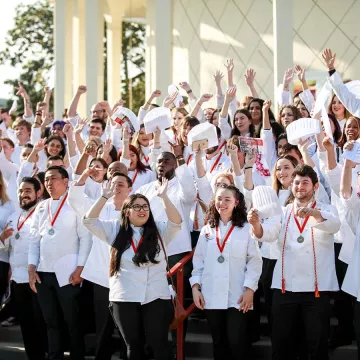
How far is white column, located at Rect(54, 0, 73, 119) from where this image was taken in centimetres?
2234

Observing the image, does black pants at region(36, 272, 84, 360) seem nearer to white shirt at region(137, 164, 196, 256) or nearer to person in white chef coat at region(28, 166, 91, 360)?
person in white chef coat at region(28, 166, 91, 360)

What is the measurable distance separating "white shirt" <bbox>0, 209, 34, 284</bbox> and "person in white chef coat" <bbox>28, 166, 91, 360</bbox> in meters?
0.41

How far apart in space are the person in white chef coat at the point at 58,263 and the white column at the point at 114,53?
1761 cm

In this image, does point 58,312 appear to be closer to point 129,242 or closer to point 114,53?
point 129,242

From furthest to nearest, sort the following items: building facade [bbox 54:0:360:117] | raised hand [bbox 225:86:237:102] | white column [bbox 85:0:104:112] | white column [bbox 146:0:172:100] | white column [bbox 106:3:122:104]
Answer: white column [bbox 106:3:122:104]
white column [bbox 85:0:104:112]
white column [bbox 146:0:172:100]
building facade [bbox 54:0:360:117]
raised hand [bbox 225:86:237:102]

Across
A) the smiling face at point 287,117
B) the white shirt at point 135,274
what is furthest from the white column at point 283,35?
the white shirt at point 135,274

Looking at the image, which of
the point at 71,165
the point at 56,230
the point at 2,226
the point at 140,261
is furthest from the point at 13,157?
the point at 140,261

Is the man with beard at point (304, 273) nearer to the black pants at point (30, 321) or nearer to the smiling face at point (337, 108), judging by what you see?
the smiling face at point (337, 108)

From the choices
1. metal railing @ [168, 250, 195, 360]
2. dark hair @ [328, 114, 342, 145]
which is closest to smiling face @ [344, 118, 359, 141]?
dark hair @ [328, 114, 342, 145]

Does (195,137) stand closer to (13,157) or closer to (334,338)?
(334,338)

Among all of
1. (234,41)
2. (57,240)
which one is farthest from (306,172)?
(234,41)

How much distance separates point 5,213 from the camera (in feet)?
35.1

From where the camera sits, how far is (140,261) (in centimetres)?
827

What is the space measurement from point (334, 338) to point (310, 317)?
0.95 metres
